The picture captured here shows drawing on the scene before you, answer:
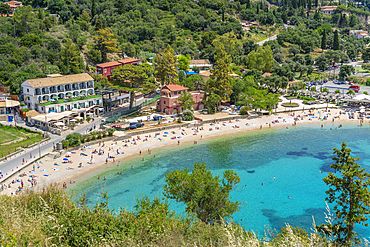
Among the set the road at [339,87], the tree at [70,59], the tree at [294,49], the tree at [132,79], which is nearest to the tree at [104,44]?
the tree at [70,59]

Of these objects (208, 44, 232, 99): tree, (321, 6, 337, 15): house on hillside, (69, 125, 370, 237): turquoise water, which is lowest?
(69, 125, 370, 237): turquoise water

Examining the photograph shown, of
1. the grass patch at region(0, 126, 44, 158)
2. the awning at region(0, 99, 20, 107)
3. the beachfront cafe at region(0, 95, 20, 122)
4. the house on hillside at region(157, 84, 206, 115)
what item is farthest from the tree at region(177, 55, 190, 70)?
the grass patch at region(0, 126, 44, 158)

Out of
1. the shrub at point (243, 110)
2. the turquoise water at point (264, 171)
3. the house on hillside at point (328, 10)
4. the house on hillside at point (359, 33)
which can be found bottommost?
the turquoise water at point (264, 171)

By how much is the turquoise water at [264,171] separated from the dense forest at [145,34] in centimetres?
3305

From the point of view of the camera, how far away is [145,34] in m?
113

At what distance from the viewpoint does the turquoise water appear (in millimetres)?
37656

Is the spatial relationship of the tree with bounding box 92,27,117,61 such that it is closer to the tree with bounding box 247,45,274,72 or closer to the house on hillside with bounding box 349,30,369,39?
the tree with bounding box 247,45,274,72

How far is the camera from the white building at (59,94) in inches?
2411

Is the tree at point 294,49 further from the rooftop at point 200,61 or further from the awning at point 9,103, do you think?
the awning at point 9,103

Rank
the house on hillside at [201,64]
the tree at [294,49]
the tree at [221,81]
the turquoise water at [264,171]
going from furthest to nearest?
the tree at [294,49] < the house on hillside at [201,64] < the tree at [221,81] < the turquoise water at [264,171]

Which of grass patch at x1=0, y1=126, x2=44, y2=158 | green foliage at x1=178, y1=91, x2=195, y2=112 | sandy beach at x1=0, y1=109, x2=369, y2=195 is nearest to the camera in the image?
sandy beach at x1=0, y1=109, x2=369, y2=195

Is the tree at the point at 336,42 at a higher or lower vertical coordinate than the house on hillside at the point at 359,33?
lower

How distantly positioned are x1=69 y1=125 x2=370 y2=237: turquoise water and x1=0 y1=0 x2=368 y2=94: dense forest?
1301 inches

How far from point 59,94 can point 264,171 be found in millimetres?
40038
